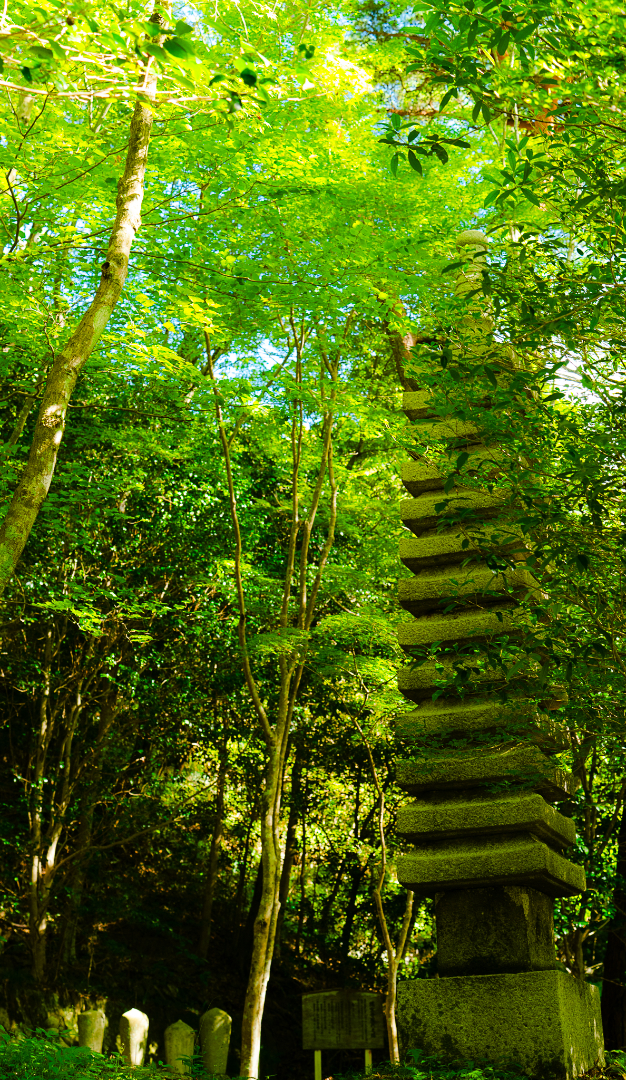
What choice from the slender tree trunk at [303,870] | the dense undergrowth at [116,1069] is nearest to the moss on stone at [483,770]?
the dense undergrowth at [116,1069]

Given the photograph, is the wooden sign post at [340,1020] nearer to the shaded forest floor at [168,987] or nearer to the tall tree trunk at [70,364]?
the shaded forest floor at [168,987]

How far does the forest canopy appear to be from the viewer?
3.84 m

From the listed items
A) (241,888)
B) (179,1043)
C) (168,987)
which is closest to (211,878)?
(241,888)

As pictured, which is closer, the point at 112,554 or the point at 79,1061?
the point at 79,1061

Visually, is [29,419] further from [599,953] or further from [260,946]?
[599,953]

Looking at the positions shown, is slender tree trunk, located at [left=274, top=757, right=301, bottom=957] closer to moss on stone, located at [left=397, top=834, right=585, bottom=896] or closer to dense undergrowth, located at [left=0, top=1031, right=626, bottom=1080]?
dense undergrowth, located at [left=0, top=1031, right=626, bottom=1080]

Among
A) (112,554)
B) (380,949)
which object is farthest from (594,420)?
(380,949)

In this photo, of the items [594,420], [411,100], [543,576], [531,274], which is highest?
[411,100]

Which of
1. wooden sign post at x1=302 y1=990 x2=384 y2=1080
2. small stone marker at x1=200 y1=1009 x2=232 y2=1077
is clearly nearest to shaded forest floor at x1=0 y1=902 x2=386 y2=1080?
small stone marker at x1=200 y1=1009 x2=232 y2=1077

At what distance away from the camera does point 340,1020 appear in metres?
7.74

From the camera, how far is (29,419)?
10.8 meters

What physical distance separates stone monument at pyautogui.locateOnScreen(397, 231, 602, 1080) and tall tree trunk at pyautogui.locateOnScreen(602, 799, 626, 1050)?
6.06 metres

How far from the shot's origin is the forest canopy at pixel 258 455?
12.6ft

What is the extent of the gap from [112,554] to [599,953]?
9653 mm
